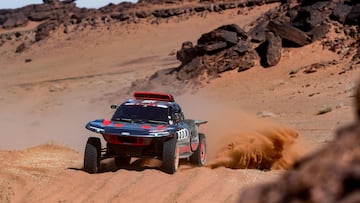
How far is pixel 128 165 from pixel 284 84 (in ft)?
62.4

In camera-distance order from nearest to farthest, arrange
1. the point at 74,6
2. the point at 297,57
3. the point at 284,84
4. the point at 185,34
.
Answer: the point at 284,84 → the point at 297,57 → the point at 185,34 → the point at 74,6

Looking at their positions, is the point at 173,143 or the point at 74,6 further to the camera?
the point at 74,6

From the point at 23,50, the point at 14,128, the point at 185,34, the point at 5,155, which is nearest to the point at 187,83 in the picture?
the point at 14,128

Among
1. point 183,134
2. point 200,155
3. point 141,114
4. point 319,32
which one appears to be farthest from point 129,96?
point 183,134

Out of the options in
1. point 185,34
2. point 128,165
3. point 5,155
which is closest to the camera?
point 128,165

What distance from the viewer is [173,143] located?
1169 centimetres

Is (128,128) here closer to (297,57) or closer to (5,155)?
(5,155)

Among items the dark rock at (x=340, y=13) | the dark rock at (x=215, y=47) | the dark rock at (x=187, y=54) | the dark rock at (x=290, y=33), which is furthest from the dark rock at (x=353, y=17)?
the dark rock at (x=187, y=54)

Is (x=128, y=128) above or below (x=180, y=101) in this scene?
above

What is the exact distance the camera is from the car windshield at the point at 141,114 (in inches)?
504

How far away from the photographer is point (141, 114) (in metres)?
12.9

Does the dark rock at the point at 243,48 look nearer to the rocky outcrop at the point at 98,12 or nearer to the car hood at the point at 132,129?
the car hood at the point at 132,129

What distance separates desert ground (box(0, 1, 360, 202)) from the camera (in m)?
10.6

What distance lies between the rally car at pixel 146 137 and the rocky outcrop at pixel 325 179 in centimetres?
882
